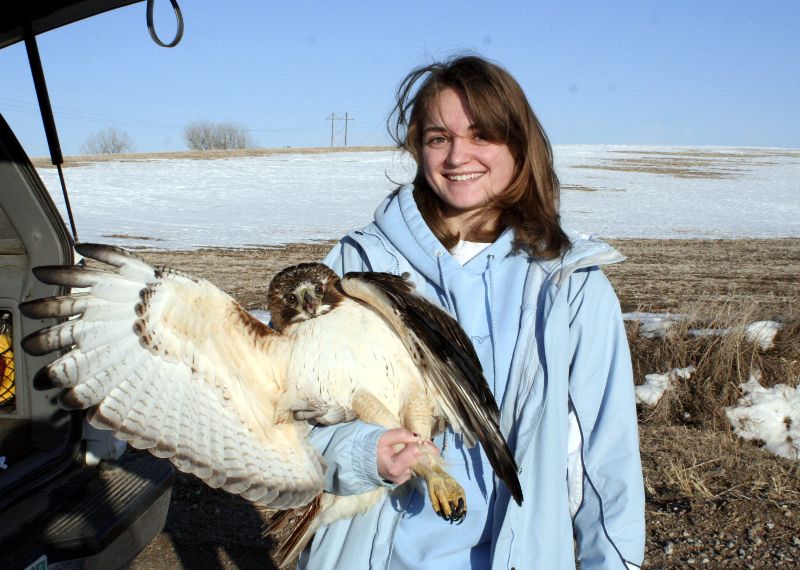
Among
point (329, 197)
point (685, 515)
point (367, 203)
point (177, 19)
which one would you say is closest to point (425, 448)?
point (177, 19)

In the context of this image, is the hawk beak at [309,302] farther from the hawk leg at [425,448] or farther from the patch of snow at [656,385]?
the patch of snow at [656,385]

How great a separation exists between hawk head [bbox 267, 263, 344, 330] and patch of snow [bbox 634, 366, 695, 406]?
3847 millimetres

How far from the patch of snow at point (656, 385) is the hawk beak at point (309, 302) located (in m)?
3.89

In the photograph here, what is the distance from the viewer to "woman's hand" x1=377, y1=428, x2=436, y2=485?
2207 millimetres

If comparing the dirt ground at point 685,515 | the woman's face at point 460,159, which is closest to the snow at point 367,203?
the dirt ground at point 685,515

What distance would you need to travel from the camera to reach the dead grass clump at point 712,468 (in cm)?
476

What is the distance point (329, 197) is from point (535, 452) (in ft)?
92.7

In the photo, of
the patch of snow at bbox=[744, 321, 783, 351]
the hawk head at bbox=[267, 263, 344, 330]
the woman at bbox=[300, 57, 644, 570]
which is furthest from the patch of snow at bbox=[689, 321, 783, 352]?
the hawk head at bbox=[267, 263, 344, 330]

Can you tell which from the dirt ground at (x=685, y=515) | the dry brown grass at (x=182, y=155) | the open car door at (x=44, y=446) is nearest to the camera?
the open car door at (x=44, y=446)

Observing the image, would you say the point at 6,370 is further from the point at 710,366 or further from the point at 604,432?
the point at 710,366

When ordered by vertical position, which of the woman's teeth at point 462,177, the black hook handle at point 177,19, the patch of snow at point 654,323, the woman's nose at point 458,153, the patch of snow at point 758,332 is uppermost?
the black hook handle at point 177,19

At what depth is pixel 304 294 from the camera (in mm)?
2863

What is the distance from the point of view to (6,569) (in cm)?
276

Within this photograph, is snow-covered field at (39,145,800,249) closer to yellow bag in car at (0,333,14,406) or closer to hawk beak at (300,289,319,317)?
hawk beak at (300,289,319,317)
